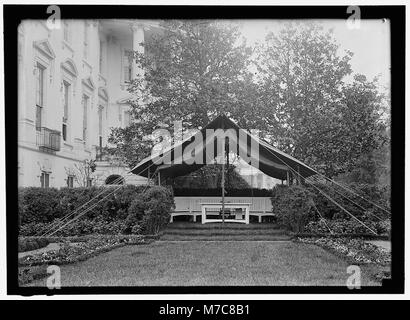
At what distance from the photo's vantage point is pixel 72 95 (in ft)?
26.3

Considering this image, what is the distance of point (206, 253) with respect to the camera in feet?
23.2

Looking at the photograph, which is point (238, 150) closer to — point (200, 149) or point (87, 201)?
point (200, 149)

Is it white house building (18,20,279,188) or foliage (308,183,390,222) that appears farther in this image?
foliage (308,183,390,222)

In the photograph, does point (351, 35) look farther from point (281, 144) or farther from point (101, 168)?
point (281, 144)

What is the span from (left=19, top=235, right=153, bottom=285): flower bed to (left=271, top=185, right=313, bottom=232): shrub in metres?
2.58

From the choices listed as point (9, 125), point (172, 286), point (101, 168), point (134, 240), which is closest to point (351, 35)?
point (172, 286)

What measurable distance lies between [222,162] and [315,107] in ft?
9.20

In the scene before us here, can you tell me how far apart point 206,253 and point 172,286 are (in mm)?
2688

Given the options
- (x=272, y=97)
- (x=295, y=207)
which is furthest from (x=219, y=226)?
(x=272, y=97)

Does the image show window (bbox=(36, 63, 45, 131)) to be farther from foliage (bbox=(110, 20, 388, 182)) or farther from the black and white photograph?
foliage (bbox=(110, 20, 388, 182))

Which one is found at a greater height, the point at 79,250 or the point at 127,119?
the point at 127,119

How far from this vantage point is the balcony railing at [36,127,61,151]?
18.6 ft

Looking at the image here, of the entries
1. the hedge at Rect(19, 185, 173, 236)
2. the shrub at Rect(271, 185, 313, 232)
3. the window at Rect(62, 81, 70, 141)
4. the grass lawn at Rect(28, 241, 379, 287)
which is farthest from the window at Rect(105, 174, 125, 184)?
the shrub at Rect(271, 185, 313, 232)

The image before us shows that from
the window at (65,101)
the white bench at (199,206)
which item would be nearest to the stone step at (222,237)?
the white bench at (199,206)
